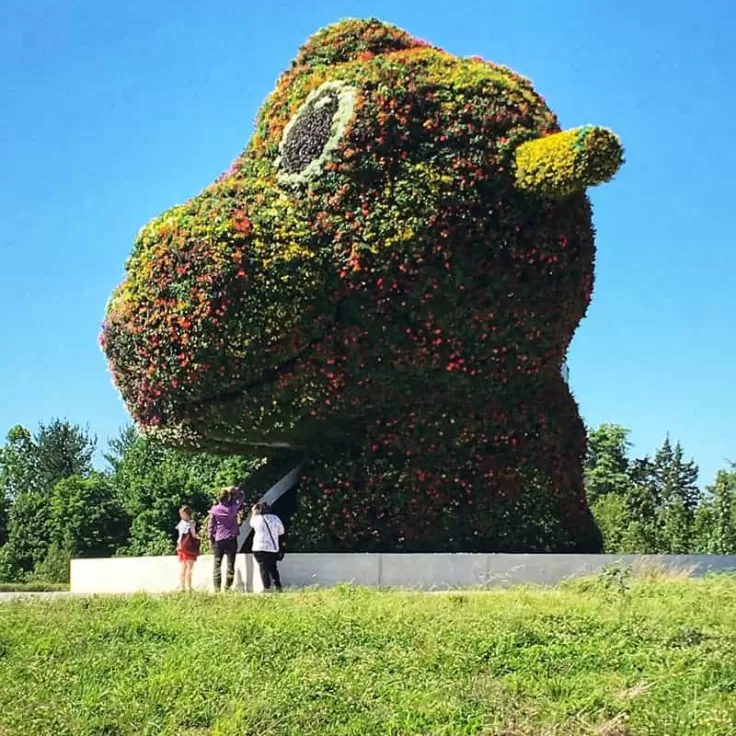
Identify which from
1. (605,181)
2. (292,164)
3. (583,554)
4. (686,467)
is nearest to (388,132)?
(292,164)

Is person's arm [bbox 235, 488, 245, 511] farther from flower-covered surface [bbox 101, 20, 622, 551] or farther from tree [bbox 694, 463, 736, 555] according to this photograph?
tree [bbox 694, 463, 736, 555]

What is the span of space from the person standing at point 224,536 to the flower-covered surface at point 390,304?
103cm

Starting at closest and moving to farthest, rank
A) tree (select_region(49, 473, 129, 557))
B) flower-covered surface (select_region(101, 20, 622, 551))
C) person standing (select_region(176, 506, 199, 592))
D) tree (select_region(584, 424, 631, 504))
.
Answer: flower-covered surface (select_region(101, 20, 622, 551)), person standing (select_region(176, 506, 199, 592)), tree (select_region(49, 473, 129, 557)), tree (select_region(584, 424, 631, 504))

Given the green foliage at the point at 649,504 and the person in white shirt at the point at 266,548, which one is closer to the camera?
the person in white shirt at the point at 266,548

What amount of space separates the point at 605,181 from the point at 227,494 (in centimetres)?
588

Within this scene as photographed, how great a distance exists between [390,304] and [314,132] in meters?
2.38

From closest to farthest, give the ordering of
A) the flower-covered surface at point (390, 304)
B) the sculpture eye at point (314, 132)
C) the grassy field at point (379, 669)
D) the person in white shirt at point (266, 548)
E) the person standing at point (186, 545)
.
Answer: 1. the grassy field at point (379, 669)
2. the person in white shirt at point (266, 548)
3. the flower-covered surface at point (390, 304)
4. the sculpture eye at point (314, 132)
5. the person standing at point (186, 545)

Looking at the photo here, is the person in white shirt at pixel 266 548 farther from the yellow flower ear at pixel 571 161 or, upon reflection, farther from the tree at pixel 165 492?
the tree at pixel 165 492

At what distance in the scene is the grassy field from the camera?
655 centimetres

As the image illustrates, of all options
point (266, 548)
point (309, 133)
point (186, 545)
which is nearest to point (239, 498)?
point (186, 545)

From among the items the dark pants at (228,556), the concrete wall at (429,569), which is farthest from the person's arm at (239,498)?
the concrete wall at (429,569)

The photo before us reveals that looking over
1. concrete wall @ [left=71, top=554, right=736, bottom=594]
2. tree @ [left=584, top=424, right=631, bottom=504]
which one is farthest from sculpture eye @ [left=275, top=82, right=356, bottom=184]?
tree @ [left=584, top=424, right=631, bottom=504]

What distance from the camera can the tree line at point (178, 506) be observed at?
22.7 meters

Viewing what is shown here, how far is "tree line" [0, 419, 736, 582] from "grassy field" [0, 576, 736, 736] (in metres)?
10.7
